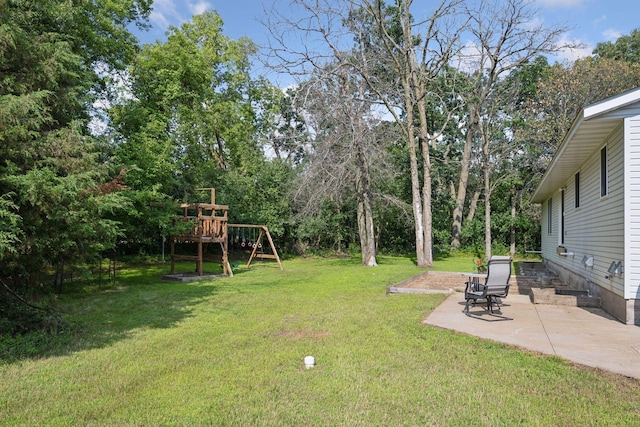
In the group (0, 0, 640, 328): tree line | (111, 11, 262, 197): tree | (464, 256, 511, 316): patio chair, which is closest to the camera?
(0, 0, 640, 328): tree line

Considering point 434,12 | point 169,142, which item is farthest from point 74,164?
point 434,12

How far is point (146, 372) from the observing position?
467 centimetres

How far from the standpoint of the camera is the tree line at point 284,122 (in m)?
6.52

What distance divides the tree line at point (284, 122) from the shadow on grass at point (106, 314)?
3.20 feet

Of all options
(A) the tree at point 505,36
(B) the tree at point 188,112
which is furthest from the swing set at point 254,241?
(A) the tree at point 505,36

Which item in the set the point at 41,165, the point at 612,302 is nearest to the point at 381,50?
the point at 612,302

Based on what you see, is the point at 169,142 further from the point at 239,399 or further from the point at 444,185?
the point at 444,185

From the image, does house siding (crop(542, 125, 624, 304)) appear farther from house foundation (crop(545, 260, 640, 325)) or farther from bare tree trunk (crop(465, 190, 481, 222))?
bare tree trunk (crop(465, 190, 481, 222))

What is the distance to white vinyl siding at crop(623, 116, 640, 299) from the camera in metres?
6.39

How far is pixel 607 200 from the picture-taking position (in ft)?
25.0

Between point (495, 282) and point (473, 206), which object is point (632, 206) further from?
point (473, 206)

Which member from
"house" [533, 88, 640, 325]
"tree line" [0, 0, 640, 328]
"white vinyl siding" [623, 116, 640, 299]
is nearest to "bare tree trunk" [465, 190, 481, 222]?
"tree line" [0, 0, 640, 328]

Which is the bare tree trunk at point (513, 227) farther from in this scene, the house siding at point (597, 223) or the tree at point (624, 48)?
the house siding at point (597, 223)

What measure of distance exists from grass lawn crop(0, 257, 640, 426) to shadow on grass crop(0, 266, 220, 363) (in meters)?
0.07
